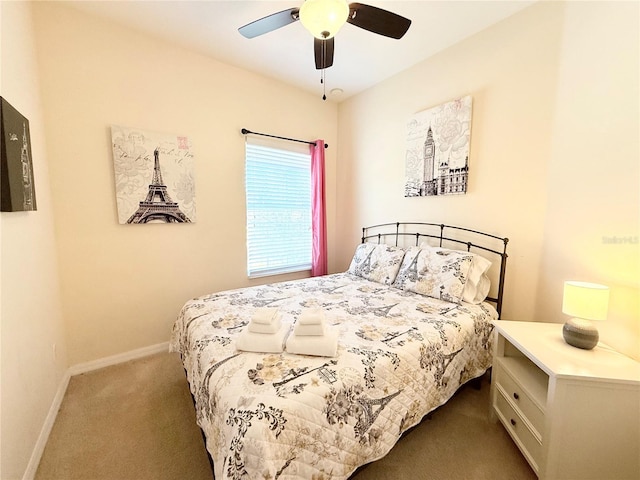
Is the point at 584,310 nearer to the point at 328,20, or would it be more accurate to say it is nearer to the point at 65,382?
the point at 328,20

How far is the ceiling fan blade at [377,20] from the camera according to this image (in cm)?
147

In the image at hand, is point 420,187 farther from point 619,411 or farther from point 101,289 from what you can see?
point 101,289

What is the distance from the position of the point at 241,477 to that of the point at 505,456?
1499 millimetres

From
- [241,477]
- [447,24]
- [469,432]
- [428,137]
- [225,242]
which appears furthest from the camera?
[225,242]

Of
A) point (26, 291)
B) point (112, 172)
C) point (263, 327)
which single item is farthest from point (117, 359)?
point (263, 327)

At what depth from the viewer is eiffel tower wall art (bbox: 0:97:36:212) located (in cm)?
126

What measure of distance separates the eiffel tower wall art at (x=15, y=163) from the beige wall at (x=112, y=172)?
23.4 inches

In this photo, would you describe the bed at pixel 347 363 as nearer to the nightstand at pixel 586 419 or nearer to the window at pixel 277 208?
the nightstand at pixel 586 419

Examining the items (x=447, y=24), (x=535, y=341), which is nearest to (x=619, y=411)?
(x=535, y=341)

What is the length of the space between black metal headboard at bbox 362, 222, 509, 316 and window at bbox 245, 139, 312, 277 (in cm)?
87

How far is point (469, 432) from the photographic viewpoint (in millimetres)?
1647

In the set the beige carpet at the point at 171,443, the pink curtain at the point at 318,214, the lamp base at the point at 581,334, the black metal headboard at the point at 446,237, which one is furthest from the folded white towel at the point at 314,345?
the pink curtain at the point at 318,214

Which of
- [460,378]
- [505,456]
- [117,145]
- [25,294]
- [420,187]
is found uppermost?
[117,145]

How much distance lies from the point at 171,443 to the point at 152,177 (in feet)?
6.77
